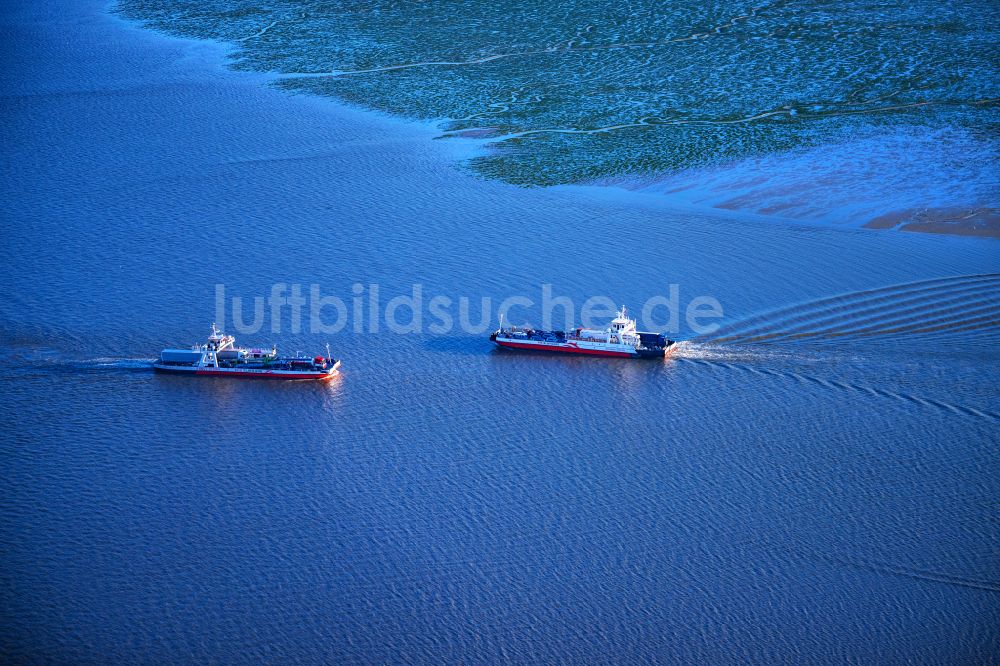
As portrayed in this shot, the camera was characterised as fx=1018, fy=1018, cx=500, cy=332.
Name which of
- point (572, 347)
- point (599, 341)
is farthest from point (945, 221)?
point (572, 347)

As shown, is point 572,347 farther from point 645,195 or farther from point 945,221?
point 945,221

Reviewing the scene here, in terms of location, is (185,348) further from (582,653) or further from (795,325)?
(795,325)

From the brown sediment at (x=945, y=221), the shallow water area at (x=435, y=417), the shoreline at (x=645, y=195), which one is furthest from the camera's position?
the shoreline at (x=645, y=195)

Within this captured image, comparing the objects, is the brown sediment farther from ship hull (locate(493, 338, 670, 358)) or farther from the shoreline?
ship hull (locate(493, 338, 670, 358))

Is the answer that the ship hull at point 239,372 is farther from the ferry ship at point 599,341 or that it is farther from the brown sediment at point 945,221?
the brown sediment at point 945,221

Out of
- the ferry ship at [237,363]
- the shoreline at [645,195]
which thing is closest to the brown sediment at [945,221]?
the shoreline at [645,195]

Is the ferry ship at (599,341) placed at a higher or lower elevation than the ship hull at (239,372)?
higher

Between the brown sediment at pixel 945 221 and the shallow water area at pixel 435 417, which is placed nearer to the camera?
the shallow water area at pixel 435 417
